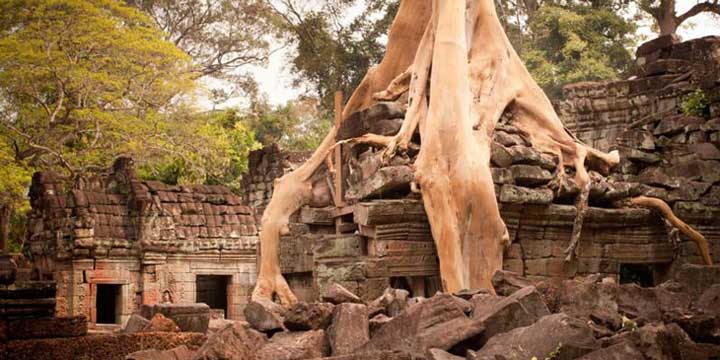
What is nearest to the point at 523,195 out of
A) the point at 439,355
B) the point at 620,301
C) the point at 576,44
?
the point at 620,301

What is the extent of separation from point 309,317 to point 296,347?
0.24 metres

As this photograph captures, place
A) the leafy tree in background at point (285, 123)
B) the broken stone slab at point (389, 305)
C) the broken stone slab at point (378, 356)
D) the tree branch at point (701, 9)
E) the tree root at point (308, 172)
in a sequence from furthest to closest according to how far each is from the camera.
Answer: the leafy tree in background at point (285, 123)
the tree branch at point (701, 9)
the tree root at point (308, 172)
the broken stone slab at point (389, 305)
the broken stone slab at point (378, 356)

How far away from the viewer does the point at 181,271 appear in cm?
1648

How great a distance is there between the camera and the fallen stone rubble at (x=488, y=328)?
469 centimetres

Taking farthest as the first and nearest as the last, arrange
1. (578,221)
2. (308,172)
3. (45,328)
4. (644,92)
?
(644,92), (308,172), (578,221), (45,328)

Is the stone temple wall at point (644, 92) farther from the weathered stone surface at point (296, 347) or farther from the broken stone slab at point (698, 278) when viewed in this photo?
the weathered stone surface at point (296, 347)

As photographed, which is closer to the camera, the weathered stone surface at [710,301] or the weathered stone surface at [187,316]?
the weathered stone surface at [710,301]

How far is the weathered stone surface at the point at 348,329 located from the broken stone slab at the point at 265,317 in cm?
38

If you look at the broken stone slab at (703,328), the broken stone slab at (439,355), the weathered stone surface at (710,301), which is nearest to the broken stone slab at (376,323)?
the broken stone slab at (439,355)

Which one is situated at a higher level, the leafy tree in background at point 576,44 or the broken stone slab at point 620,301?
the leafy tree in background at point 576,44

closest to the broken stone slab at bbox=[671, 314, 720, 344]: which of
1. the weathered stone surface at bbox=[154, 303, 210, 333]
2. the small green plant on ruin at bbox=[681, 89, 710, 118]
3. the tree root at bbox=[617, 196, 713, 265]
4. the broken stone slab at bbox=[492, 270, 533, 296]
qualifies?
the broken stone slab at bbox=[492, 270, 533, 296]

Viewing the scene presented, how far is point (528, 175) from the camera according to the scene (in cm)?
835

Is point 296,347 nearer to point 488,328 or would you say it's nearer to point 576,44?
point 488,328

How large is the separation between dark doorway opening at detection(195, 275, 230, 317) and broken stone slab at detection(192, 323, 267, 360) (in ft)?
41.2
